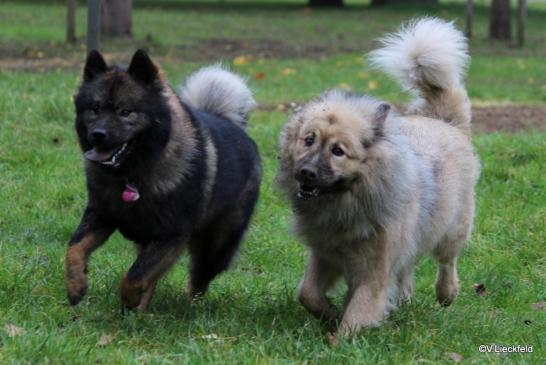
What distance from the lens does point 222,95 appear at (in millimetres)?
6430

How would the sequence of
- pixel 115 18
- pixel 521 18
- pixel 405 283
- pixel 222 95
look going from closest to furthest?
pixel 405 283 → pixel 222 95 → pixel 115 18 → pixel 521 18

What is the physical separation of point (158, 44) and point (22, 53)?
339cm

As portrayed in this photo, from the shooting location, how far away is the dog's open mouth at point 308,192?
489cm

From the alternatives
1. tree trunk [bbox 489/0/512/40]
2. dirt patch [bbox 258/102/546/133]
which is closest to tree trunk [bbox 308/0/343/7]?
tree trunk [bbox 489/0/512/40]

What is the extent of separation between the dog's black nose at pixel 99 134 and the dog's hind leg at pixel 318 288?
1.43m

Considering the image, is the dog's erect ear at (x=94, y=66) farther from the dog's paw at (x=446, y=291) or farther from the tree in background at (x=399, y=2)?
the tree in background at (x=399, y=2)

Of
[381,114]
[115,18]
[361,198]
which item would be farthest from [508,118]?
[115,18]

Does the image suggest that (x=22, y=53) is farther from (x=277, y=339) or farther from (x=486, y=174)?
(x=277, y=339)

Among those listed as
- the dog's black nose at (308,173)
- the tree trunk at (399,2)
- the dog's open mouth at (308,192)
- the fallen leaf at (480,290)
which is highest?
the tree trunk at (399,2)

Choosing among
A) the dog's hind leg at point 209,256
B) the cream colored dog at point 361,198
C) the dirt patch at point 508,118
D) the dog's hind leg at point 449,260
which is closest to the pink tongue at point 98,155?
the cream colored dog at point 361,198

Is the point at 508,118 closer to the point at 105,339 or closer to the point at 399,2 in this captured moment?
the point at 105,339

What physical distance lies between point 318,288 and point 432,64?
2.01 metres

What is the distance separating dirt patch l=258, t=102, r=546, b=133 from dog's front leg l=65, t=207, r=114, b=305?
5666 millimetres

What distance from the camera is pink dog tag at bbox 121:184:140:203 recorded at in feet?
16.7
